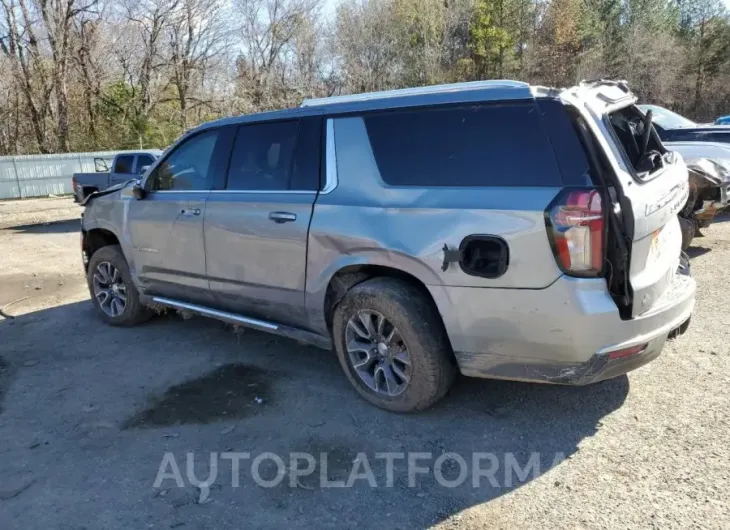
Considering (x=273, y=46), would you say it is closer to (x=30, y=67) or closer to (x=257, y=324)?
(x=30, y=67)

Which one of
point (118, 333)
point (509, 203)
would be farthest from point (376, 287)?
point (118, 333)

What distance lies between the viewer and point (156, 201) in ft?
16.8

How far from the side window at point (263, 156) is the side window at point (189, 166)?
0.30 metres

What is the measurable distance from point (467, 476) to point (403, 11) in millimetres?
39224

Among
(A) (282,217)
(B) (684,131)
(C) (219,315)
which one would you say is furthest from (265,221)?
(B) (684,131)

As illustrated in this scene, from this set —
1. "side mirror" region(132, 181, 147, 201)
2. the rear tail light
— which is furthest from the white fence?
the rear tail light

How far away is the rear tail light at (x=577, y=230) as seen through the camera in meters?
2.96

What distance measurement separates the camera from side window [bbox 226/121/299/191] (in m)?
4.24

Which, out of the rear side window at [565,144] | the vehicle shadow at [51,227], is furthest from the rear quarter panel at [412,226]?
the vehicle shadow at [51,227]

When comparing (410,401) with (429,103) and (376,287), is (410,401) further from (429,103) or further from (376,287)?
(429,103)

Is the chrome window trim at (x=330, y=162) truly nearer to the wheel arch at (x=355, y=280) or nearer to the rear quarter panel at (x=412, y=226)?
the rear quarter panel at (x=412, y=226)

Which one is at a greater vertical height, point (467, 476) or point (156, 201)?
point (156, 201)

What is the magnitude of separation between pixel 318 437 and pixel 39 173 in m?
24.3

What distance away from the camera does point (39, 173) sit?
77.7ft
